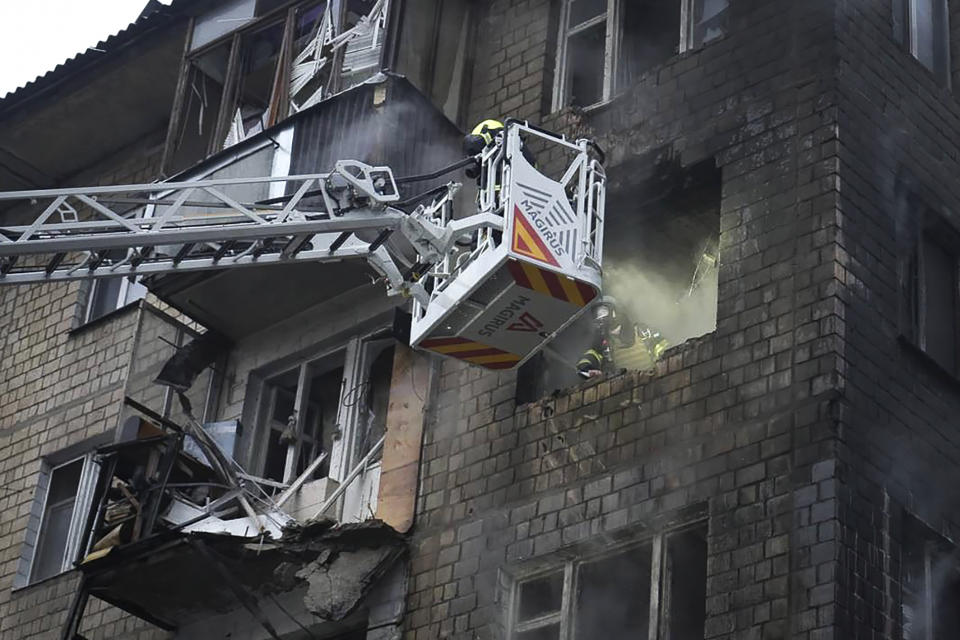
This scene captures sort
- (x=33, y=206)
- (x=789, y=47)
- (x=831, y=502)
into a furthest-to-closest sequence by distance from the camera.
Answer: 1. (x=33, y=206)
2. (x=789, y=47)
3. (x=831, y=502)

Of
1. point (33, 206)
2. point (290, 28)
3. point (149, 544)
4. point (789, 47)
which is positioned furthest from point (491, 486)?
point (33, 206)

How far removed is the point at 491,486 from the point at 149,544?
3173mm

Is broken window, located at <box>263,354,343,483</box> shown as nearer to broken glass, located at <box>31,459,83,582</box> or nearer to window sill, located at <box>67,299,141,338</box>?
window sill, located at <box>67,299,141,338</box>

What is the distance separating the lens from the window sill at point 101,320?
830 inches

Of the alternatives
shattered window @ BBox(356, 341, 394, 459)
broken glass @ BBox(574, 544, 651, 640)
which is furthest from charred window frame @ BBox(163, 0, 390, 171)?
broken glass @ BBox(574, 544, 651, 640)

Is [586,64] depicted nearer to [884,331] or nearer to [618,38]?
[618,38]

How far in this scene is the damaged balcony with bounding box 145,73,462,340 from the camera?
57.0 feet

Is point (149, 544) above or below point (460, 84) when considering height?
below

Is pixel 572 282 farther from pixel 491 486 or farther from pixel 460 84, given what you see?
pixel 460 84

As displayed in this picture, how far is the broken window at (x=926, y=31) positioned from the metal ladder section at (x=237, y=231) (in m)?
4.21

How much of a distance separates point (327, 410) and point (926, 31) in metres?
6.61

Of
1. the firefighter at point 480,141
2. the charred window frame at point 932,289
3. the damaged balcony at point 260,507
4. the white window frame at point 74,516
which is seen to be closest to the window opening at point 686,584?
the charred window frame at point 932,289

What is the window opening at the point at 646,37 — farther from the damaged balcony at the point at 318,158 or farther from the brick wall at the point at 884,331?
the brick wall at the point at 884,331

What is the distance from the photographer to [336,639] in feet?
55.3
